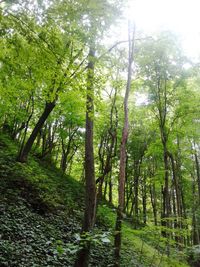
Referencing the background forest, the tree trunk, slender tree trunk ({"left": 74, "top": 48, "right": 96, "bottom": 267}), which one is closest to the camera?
the background forest

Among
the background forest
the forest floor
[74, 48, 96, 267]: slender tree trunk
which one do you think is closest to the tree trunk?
the background forest

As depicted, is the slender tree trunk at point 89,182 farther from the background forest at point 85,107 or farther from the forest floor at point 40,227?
the forest floor at point 40,227

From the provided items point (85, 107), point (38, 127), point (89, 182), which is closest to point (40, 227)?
point (89, 182)

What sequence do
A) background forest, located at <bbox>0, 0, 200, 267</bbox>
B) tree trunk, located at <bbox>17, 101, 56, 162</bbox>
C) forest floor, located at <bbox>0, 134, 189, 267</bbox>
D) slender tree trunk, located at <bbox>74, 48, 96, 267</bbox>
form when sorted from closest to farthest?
background forest, located at <bbox>0, 0, 200, 267</bbox>, forest floor, located at <bbox>0, 134, 189, 267</bbox>, slender tree trunk, located at <bbox>74, 48, 96, 267</bbox>, tree trunk, located at <bbox>17, 101, 56, 162</bbox>

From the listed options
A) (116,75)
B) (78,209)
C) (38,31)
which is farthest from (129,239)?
(38,31)

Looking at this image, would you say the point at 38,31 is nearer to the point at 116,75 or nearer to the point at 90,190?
the point at 90,190

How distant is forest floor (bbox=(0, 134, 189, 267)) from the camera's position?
18.8ft

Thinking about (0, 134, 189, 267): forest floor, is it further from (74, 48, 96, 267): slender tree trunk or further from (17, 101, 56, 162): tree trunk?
(17, 101, 56, 162): tree trunk

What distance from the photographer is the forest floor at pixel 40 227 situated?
5727 mm

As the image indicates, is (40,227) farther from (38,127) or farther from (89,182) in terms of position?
(38,127)

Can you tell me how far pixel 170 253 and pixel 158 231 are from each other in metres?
2.45

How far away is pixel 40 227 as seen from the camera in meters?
7.40

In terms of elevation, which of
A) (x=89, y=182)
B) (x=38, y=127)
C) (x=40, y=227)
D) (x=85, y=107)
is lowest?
(x=40, y=227)

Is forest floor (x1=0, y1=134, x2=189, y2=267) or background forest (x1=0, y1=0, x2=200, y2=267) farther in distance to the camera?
forest floor (x1=0, y1=134, x2=189, y2=267)
